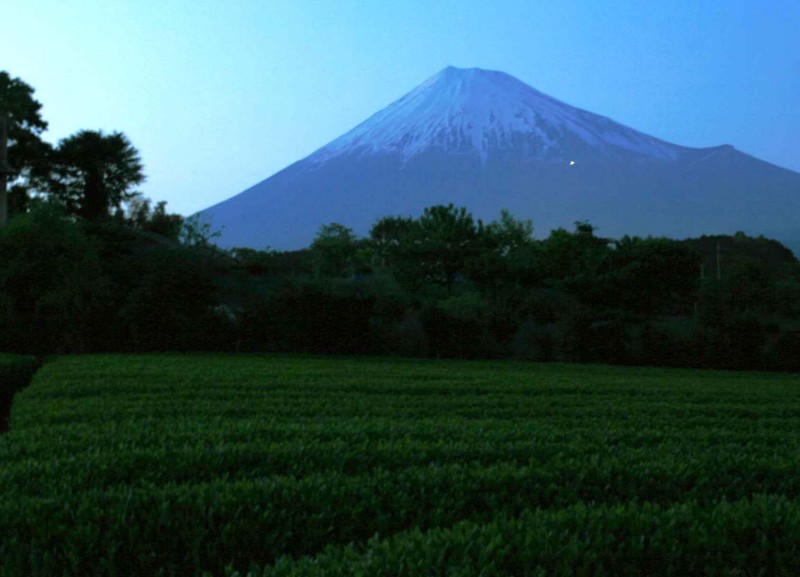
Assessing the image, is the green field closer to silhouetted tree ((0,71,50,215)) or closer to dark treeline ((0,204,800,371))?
dark treeline ((0,204,800,371))

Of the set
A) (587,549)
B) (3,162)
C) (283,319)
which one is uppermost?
(3,162)

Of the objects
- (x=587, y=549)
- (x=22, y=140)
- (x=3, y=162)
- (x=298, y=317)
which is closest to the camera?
(x=587, y=549)

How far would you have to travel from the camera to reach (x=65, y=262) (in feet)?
65.5

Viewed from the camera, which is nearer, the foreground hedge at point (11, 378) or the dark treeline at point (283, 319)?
the foreground hedge at point (11, 378)

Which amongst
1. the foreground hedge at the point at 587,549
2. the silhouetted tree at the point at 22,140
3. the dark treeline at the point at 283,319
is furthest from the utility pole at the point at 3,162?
the foreground hedge at the point at 587,549

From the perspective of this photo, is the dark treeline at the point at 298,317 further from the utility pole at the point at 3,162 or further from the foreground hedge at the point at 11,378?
the utility pole at the point at 3,162

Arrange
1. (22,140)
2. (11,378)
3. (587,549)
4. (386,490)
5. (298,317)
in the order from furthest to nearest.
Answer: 1. (22,140)
2. (298,317)
3. (11,378)
4. (386,490)
5. (587,549)

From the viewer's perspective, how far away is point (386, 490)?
3941mm

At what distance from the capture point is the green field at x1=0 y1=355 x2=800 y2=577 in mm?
2924

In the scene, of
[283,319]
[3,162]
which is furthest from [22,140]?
[283,319]

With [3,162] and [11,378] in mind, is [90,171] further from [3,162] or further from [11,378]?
[11,378]

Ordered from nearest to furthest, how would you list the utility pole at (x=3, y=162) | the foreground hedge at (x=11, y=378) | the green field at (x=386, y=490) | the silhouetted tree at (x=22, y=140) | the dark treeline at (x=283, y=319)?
the green field at (x=386, y=490), the foreground hedge at (x=11, y=378), the dark treeline at (x=283, y=319), the utility pole at (x=3, y=162), the silhouetted tree at (x=22, y=140)

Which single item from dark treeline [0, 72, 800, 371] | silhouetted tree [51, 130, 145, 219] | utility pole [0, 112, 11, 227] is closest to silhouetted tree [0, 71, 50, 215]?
silhouetted tree [51, 130, 145, 219]

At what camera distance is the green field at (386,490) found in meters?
2.92
